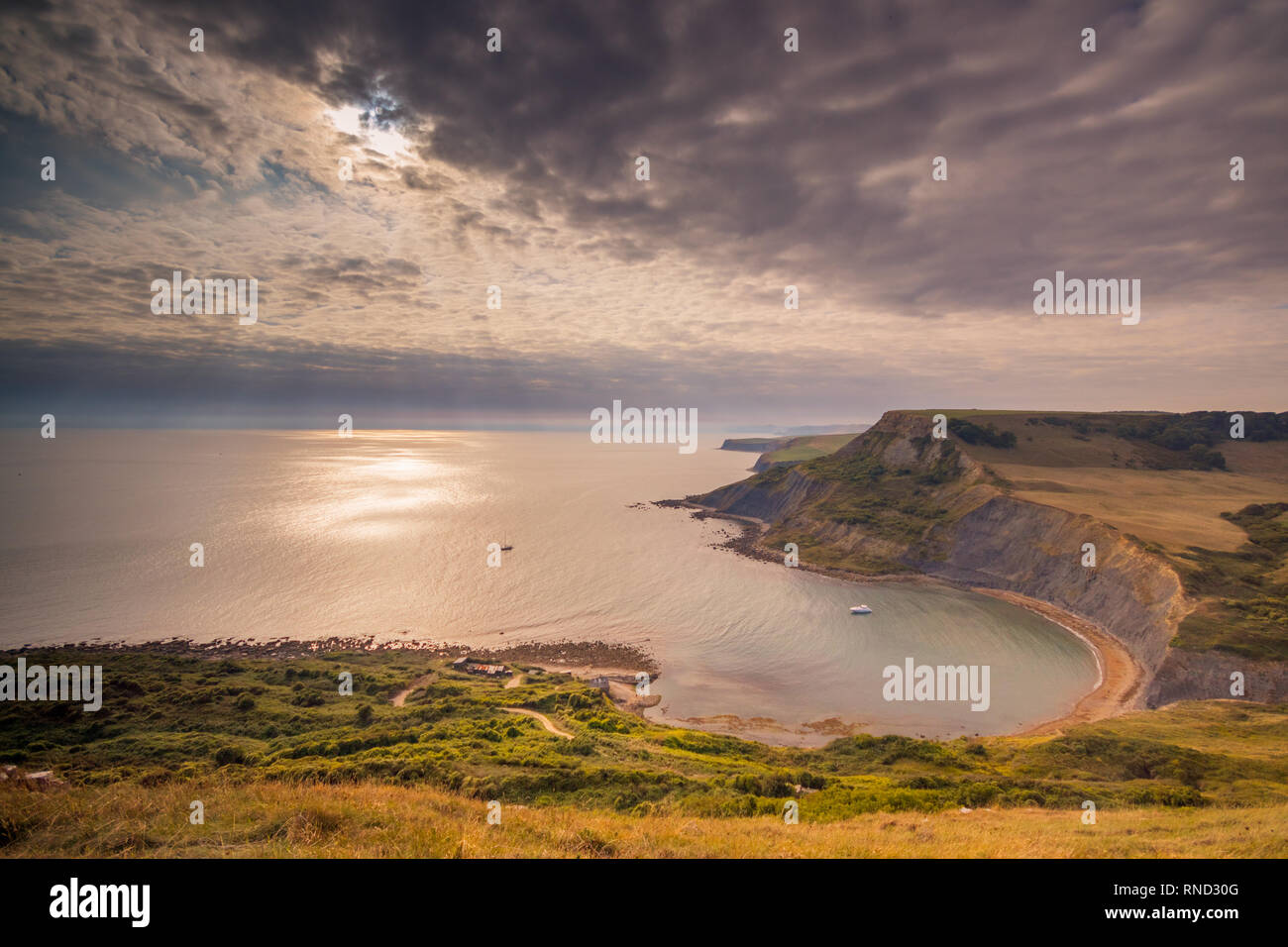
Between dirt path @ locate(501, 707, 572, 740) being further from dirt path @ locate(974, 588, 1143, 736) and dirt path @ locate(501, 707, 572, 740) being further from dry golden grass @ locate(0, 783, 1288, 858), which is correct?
dirt path @ locate(974, 588, 1143, 736)

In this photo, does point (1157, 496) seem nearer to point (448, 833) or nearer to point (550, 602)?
point (550, 602)

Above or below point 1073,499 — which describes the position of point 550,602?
below

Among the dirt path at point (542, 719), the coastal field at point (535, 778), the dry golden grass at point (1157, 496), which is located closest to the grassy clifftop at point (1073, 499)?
the dry golden grass at point (1157, 496)

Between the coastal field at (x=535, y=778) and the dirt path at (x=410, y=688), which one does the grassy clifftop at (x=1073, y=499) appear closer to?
the coastal field at (x=535, y=778)

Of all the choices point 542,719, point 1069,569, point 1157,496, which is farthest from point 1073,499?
point 542,719
